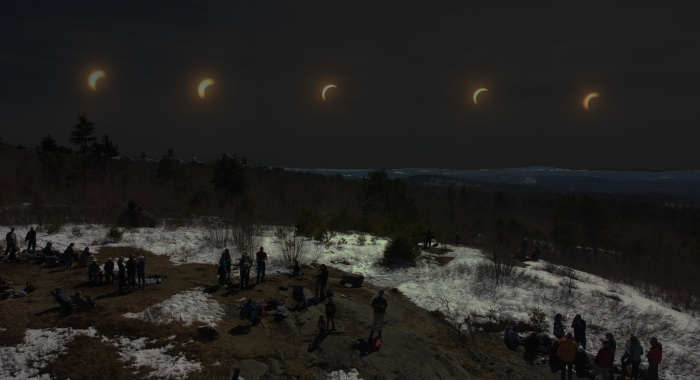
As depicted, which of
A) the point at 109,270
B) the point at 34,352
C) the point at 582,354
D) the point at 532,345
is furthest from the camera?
the point at 109,270

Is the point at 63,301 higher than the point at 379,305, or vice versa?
the point at 63,301

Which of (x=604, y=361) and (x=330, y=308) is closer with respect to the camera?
(x=604, y=361)

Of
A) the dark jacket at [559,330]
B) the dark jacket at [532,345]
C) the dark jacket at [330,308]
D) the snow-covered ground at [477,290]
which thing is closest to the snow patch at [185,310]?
the snow-covered ground at [477,290]

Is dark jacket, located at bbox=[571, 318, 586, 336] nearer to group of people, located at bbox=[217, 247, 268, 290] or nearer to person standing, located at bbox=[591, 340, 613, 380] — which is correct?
person standing, located at bbox=[591, 340, 613, 380]

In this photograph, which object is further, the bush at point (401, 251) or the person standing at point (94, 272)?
the bush at point (401, 251)

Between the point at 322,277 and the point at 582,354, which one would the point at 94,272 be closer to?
the point at 322,277

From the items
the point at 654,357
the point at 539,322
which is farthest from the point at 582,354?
the point at 539,322

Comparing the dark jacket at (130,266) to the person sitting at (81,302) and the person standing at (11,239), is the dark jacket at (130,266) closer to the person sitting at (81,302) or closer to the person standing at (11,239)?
the person sitting at (81,302)

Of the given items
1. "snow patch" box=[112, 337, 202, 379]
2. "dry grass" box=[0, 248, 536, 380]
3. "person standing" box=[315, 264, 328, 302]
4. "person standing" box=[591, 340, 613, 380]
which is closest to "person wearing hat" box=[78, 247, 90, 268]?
"dry grass" box=[0, 248, 536, 380]
